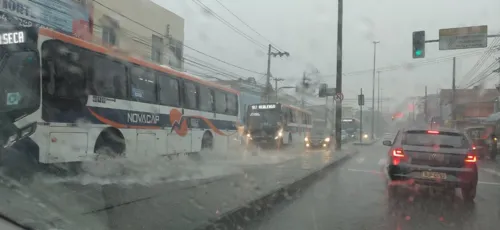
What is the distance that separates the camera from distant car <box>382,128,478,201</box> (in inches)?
301

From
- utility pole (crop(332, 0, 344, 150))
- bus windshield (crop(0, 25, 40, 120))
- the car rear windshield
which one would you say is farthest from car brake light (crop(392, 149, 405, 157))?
utility pole (crop(332, 0, 344, 150))

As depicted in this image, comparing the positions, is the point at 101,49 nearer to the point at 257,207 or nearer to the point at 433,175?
the point at 257,207

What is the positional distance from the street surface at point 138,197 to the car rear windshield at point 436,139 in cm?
260

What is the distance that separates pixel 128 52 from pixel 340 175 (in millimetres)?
6706

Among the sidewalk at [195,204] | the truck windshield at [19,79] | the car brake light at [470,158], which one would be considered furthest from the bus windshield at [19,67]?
the car brake light at [470,158]

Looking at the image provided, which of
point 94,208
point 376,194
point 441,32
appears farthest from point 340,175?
point 441,32

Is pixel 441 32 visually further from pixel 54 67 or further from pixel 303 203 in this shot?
pixel 54 67

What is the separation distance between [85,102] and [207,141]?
625 centimetres

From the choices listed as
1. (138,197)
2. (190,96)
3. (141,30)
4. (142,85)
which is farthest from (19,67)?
(141,30)

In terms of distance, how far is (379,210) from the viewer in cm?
686

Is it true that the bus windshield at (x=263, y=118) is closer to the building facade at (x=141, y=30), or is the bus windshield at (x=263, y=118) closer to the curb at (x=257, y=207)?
the building facade at (x=141, y=30)

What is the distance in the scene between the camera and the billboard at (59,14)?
11383mm

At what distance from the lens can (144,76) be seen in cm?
1015

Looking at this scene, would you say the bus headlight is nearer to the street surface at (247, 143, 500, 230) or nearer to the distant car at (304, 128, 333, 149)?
the street surface at (247, 143, 500, 230)
